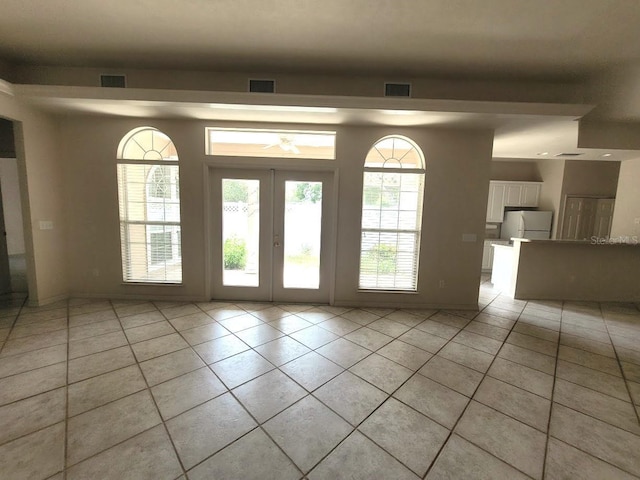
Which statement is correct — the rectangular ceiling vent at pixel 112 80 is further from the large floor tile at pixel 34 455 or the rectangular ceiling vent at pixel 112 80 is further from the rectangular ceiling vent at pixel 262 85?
the large floor tile at pixel 34 455

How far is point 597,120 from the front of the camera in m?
3.75

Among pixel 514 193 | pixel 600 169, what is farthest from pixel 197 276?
pixel 600 169

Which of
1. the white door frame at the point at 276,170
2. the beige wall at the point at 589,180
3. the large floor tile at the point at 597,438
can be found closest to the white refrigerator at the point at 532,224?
the beige wall at the point at 589,180

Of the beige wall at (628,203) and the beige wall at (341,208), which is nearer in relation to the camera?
the beige wall at (341,208)

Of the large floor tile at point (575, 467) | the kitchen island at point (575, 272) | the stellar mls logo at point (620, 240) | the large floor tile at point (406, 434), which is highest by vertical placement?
the stellar mls logo at point (620, 240)

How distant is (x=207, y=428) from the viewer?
165 cm

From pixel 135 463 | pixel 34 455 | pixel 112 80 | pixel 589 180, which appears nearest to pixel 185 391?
pixel 135 463

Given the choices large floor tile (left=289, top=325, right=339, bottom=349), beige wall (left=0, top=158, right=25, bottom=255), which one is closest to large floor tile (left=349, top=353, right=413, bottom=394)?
large floor tile (left=289, top=325, right=339, bottom=349)

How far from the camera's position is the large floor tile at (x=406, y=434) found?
1500 millimetres

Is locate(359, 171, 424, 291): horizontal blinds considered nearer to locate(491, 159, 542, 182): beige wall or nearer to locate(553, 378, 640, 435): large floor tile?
locate(553, 378, 640, 435): large floor tile

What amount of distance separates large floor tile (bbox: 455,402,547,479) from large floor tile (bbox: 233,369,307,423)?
1153 millimetres

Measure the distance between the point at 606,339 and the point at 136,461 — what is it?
466 cm

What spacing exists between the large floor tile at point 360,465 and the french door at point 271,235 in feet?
7.76

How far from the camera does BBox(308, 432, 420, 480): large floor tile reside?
54.5 inches
